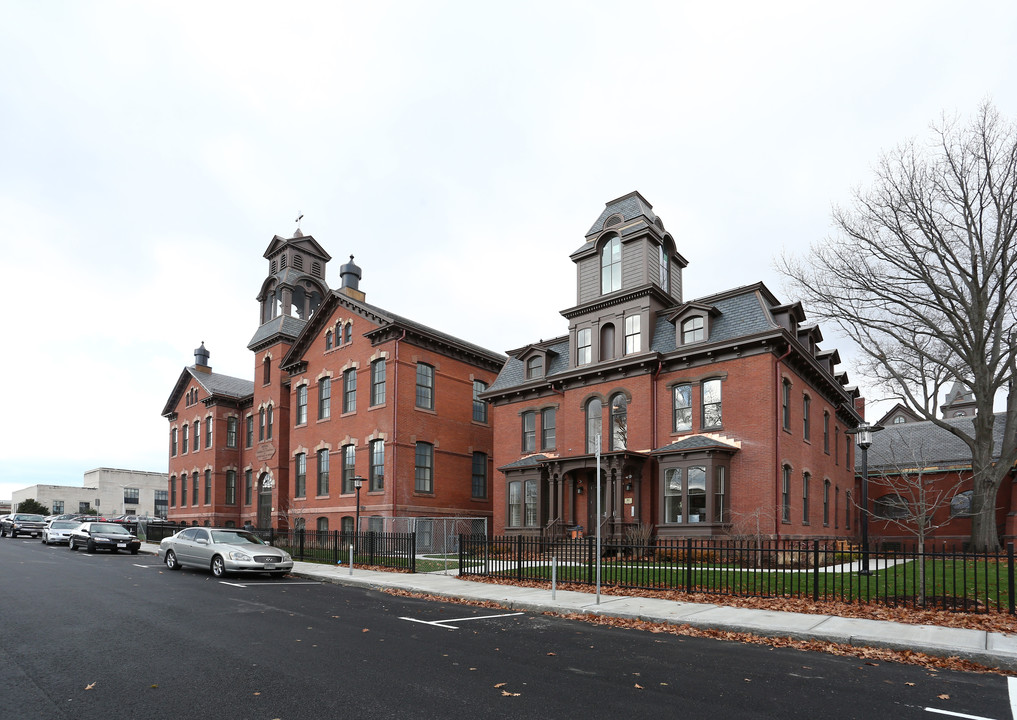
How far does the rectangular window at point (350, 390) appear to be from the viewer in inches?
1387

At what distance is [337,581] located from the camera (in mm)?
18797

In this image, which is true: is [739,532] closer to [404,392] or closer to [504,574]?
[504,574]

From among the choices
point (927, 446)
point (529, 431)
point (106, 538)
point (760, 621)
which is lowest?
point (106, 538)

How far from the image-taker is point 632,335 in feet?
Answer: 91.1

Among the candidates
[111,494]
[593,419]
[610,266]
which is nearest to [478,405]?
[593,419]

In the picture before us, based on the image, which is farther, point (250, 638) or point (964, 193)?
point (964, 193)

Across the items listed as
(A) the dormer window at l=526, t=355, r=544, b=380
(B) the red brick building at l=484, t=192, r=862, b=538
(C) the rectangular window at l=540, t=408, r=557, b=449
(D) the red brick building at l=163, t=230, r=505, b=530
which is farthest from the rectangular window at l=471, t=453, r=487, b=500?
(A) the dormer window at l=526, t=355, r=544, b=380

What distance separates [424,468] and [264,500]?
47.4ft

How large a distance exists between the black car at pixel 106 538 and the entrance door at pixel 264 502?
1015cm

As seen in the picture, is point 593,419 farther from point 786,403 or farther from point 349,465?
point 349,465

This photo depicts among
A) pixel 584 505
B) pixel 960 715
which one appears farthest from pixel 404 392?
pixel 960 715

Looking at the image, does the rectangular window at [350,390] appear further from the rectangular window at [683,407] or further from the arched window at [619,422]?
the rectangular window at [683,407]

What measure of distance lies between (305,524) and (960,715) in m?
34.5

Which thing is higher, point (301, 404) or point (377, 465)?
point (301, 404)
